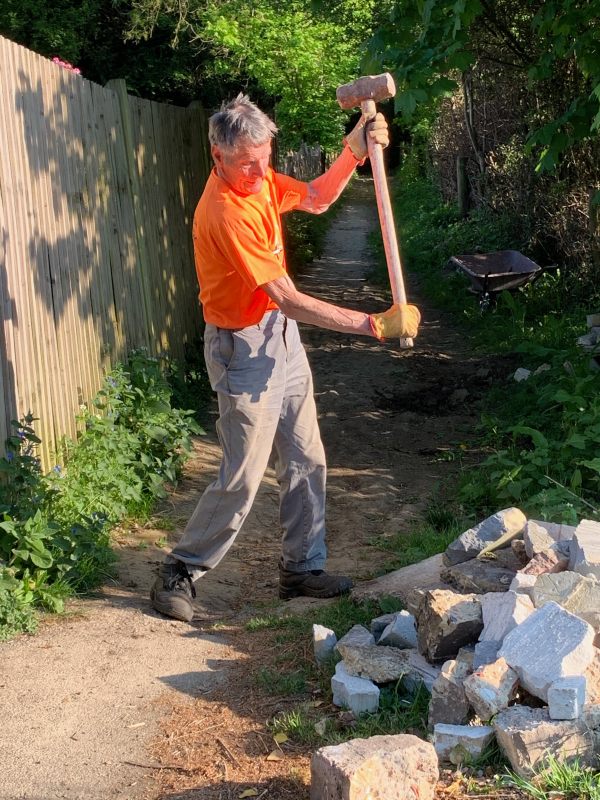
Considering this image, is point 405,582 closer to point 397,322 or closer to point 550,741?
point 397,322

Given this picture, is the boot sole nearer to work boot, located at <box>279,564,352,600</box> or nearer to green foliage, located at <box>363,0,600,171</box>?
work boot, located at <box>279,564,352,600</box>

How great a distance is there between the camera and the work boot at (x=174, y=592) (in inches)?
182

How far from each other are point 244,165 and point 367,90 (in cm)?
73

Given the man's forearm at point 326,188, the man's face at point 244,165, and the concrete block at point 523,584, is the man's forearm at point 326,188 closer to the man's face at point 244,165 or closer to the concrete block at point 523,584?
the man's face at point 244,165

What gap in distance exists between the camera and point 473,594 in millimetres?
4004

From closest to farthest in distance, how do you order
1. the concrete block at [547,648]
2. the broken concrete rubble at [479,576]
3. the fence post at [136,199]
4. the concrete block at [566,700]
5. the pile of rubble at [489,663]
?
the pile of rubble at [489,663], the concrete block at [566,700], the concrete block at [547,648], the broken concrete rubble at [479,576], the fence post at [136,199]

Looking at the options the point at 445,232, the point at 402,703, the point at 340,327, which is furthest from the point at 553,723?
the point at 445,232

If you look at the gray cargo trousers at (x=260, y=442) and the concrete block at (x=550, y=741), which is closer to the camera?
the concrete block at (x=550, y=741)

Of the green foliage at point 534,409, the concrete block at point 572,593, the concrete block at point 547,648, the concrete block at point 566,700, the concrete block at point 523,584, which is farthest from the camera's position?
the green foliage at point 534,409

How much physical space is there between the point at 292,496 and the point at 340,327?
1.02 meters

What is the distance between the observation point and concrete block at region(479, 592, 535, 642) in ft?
11.9

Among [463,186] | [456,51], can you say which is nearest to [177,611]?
[456,51]

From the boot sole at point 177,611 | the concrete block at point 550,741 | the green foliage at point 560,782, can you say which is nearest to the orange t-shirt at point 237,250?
the boot sole at point 177,611

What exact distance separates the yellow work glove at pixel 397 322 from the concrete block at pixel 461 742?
1465 mm
